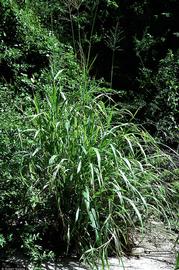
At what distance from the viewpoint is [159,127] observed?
18.4 ft

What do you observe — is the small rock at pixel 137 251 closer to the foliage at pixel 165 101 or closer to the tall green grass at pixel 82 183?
the tall green grass at pixel 82 183

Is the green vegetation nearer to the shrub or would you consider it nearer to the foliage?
the shrub

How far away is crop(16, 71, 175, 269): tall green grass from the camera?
11.8ft

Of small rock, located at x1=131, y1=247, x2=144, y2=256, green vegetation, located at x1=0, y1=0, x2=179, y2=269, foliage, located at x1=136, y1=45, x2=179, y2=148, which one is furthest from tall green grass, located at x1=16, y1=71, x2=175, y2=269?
foliage, located at x1=136, y1=45, x2=179, y2=148

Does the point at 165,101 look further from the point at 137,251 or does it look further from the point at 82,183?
the point at 82,183

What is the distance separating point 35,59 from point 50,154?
2488 mm

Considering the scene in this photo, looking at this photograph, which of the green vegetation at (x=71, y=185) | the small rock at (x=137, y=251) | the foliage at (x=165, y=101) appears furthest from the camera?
the foliage at (x=165, y=101)

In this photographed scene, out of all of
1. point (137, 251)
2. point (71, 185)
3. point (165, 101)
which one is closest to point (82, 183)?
point (71, 185)

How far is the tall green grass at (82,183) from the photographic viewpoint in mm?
3604

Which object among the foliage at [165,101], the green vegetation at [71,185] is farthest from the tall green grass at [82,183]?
the foliage at [165,101]

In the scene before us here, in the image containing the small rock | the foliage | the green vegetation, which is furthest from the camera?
the foliage

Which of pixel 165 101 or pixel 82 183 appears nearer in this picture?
pixel 82 183

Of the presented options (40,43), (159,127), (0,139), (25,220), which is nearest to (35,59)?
(40,43)

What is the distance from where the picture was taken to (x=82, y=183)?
12.0 feet
